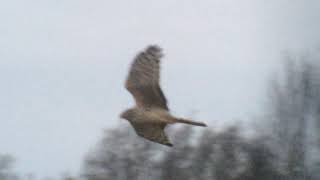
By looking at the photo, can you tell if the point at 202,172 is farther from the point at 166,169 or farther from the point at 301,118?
the point at 301,118

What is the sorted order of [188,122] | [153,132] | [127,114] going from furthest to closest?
[153,132] → [127,114] → [188,122]

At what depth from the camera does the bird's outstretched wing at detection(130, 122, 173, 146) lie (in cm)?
631

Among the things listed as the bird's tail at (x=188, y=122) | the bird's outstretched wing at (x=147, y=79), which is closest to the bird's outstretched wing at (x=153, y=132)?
the bird's outstretched wing at (x=147, y=79)

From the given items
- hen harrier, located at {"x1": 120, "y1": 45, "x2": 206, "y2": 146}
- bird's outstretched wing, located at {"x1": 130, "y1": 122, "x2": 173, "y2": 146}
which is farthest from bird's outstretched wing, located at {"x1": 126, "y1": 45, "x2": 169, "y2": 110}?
bird's outstretched wing, located at {"x1": 130, "y1": 122, "x2": 173, "y2": 146}

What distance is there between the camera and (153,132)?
20.9 feet

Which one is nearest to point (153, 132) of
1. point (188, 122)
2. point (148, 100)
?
point (148, 100)

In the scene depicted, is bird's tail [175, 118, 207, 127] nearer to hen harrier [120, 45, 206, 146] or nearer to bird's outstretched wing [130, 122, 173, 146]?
hen harrier [120, 45, 206, 146]

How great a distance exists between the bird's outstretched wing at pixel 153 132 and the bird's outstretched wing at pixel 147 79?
0.56 ft

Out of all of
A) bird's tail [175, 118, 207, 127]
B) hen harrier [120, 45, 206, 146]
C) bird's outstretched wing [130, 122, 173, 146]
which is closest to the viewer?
bird's tail [175, 118, 207, 127]

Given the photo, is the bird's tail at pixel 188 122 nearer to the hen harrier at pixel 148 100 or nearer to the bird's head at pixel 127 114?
the hen harrier at pixel 148 100

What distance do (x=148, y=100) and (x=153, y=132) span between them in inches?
11.0

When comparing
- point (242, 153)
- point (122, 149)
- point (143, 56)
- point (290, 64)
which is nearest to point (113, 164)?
point (122, 149)

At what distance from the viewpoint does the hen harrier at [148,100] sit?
19.7ft

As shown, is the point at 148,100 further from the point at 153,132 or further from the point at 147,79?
the point at 153,132
